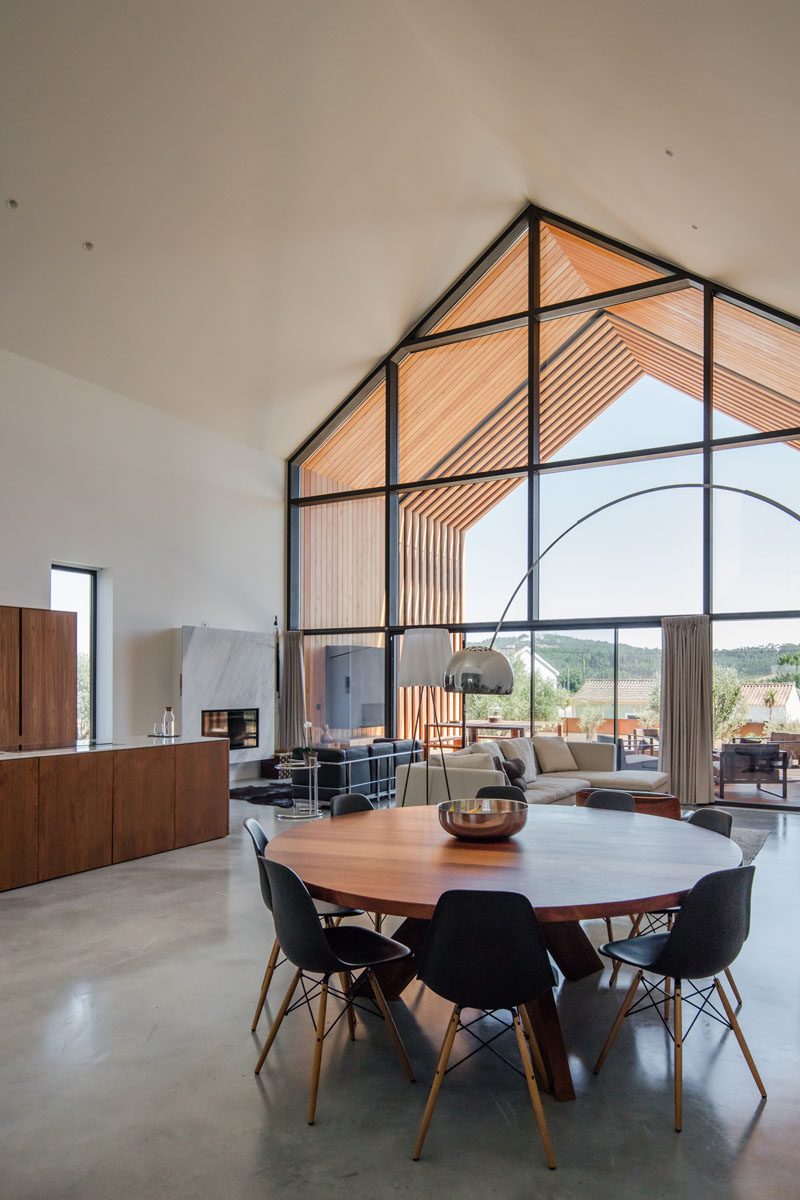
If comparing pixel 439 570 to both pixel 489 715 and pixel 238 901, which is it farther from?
pixel 238 901

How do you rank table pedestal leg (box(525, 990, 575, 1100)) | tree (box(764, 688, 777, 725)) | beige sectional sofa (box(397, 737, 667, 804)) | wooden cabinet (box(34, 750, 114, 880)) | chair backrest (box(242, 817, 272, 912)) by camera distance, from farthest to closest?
tree (box(764, 688, 777, 725)) < beige sectional sofa (box(397, 737, 667, 804)) < wooden cabinet (box(34, 750, 114, 880)) < chair backrest (box(242, 817, 272, 912)) < table pedestal leg (box(525, 990, 575, 1100))

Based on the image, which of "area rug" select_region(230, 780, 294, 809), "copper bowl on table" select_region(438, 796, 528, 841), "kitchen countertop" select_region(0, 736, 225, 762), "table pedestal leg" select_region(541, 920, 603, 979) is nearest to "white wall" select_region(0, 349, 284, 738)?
"area rug" select_region(230, 780, 294, 809)

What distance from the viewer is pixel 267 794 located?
29.9 ft

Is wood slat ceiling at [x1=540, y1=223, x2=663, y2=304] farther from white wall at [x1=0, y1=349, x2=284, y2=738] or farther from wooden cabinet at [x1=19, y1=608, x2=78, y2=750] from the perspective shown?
wooden cabinet at [x1=19, y1=608, x2=78, y2=750]

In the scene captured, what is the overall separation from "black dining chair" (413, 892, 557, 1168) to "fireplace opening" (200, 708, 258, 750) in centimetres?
738

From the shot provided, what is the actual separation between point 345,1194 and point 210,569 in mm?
8270

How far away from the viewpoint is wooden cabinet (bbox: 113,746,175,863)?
5.96m

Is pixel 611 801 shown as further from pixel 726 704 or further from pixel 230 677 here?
pixel 230 677

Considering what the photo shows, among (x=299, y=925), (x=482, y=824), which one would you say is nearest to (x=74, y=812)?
(x=482, y=824)

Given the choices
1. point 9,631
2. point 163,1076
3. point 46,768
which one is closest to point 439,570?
point 9,631

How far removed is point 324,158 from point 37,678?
17.2 feet

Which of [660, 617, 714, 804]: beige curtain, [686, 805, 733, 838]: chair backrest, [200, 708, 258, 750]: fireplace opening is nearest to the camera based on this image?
[686, 805, 733, 838]: chair backrest

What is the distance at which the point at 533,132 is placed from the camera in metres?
7.63

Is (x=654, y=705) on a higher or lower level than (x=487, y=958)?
higher
